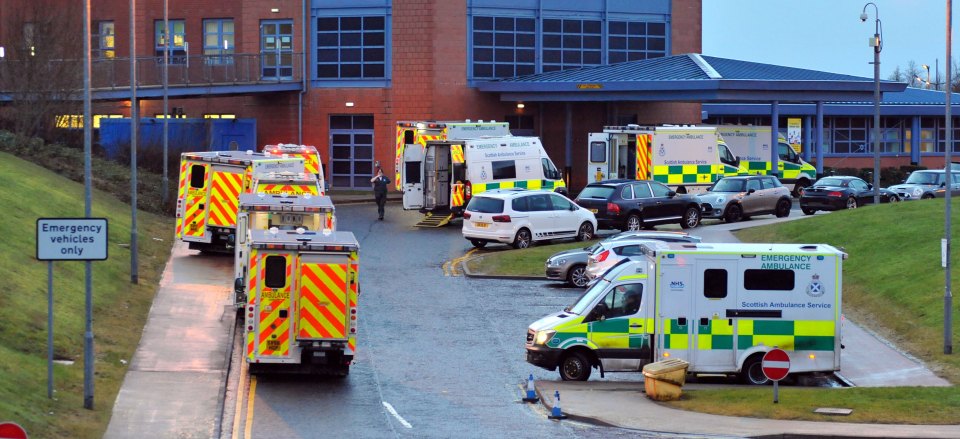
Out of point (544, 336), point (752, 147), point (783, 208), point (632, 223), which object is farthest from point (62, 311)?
point (752, 147)

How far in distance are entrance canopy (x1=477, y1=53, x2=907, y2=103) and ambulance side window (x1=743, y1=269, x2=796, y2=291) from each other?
111 ft

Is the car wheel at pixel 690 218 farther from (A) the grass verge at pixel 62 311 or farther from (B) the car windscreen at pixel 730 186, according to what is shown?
(A) the grass verge at pixel 62 311

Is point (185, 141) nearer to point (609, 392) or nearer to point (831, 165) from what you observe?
point (609, 392)

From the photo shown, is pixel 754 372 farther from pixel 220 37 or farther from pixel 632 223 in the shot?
pixel 220 37

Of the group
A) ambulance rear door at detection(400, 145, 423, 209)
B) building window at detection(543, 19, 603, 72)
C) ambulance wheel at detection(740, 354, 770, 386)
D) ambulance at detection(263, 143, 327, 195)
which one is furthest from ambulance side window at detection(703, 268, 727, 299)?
building window at detection(543, 19, 603, 72)

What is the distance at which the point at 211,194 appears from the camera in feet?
121

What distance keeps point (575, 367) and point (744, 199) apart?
2331cm

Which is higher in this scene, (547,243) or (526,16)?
(526,16)

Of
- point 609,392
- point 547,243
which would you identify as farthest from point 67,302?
point 547,243

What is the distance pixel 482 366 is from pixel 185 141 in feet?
108

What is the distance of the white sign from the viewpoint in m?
19.5

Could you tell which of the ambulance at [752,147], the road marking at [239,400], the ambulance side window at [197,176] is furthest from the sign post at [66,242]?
the ambulance at [752,147]

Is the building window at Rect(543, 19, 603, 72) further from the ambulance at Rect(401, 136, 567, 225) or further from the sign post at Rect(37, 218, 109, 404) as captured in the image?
the sign post at Rect(37, 218, 109, 404)

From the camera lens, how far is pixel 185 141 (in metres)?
55.4
